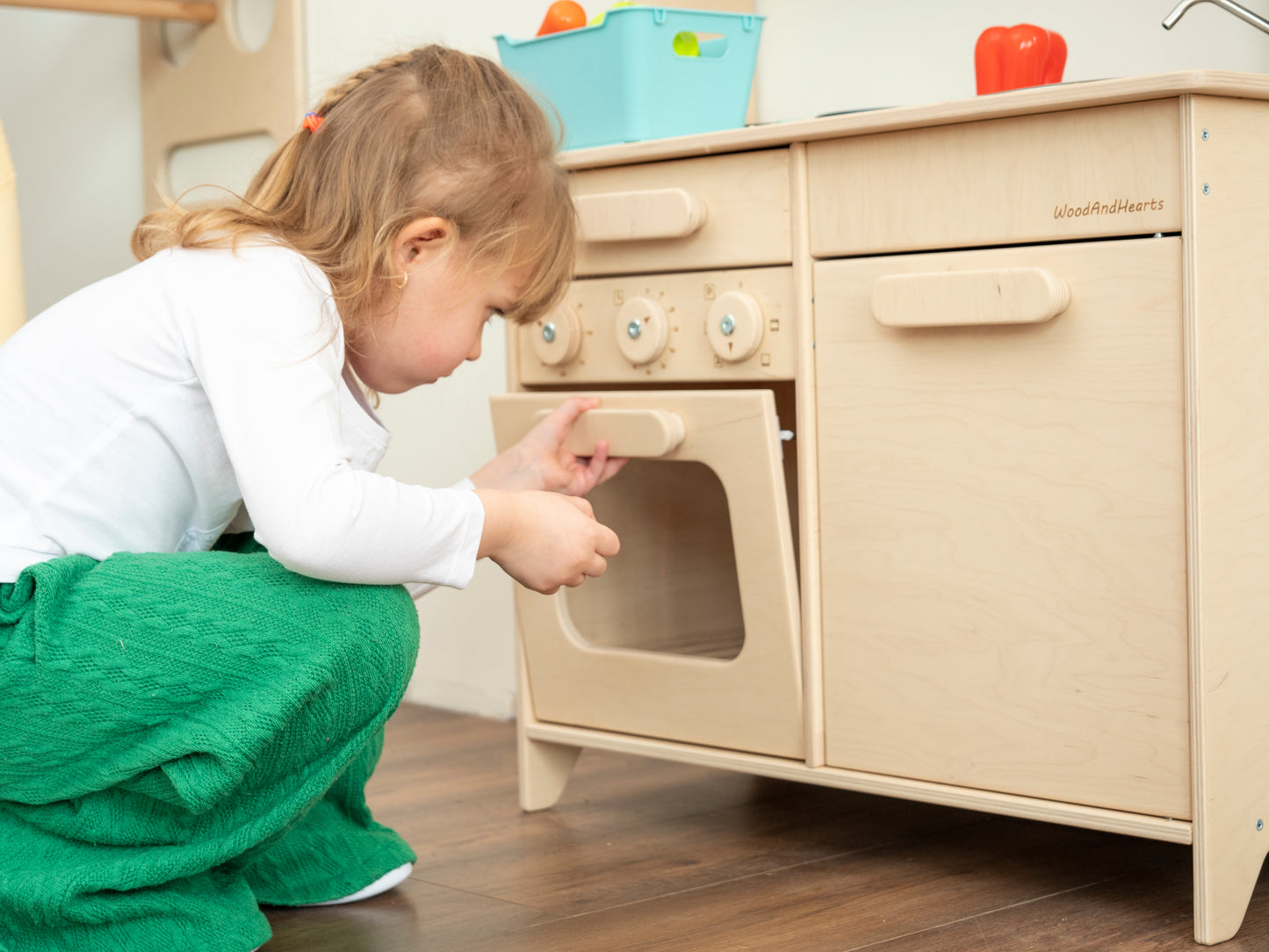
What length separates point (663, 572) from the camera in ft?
4.41

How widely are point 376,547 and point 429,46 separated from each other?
15.4 inches

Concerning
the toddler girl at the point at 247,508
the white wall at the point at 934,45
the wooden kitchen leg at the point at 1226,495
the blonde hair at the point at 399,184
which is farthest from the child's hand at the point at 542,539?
the white wall at the point at 934,45

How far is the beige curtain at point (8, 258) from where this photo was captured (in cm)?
123

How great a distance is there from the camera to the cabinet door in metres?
0.96

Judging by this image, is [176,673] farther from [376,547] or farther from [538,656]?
[538,656]

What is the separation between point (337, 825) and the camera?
3.70 ft

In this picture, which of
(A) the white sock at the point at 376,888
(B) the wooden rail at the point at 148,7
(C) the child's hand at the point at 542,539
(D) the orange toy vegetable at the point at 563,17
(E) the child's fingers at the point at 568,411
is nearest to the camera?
(C) the child's hand at the point at 542,539

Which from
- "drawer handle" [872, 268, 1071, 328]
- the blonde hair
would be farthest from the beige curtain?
"drawer handle" [872, 268, 1071, 328]

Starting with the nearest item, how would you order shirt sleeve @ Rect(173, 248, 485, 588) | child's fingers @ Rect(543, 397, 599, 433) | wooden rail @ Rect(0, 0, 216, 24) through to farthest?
shirt sleeve @ Rect(173, 248, 485, 588) < child's fingers @ Rect(543, 397, 599, 433) < wooden rail @ Rect(0, 0, 216, 24)

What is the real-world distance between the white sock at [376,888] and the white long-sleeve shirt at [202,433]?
0.32 meters

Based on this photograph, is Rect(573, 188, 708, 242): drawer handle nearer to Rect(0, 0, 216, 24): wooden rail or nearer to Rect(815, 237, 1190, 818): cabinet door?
Rect(815, 237, 1190, 818): cabinet door

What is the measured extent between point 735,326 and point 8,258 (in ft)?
2.08

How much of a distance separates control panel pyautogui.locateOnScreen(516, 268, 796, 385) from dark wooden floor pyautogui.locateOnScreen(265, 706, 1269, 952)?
408mm

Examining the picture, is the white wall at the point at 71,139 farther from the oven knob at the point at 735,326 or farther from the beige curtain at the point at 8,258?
the oven knob at the point at 735,326
